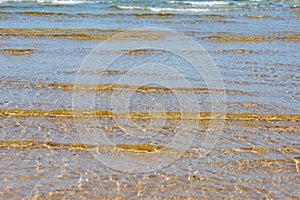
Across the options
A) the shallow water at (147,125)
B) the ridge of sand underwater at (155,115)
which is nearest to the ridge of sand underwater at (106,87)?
the shallow water at (147,125)

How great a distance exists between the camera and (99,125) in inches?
248

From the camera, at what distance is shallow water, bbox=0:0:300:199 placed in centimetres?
489

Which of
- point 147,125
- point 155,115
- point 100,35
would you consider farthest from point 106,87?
point 100,35

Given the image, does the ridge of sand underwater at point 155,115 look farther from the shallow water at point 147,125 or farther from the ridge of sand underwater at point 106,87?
the ridge of sand underwater at point 106,87

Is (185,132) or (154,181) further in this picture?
(185,132)

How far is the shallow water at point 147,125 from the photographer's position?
489 cm

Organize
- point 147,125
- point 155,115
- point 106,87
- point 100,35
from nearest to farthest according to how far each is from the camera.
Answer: point 147,125 < point 155,115 < point 106,87 < point 100,35

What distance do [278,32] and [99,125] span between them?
721 centimetres

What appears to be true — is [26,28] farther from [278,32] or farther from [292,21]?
[292,21]

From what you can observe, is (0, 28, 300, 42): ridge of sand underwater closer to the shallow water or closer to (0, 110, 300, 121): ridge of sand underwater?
the shallow water

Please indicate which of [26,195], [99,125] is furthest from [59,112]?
A: [26,195]

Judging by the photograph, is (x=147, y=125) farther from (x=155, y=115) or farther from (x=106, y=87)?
(x=106, y=87)

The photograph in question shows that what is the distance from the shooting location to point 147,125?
6.32 meters

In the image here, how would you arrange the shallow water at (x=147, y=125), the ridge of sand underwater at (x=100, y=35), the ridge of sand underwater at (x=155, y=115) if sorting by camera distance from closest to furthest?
the shallow water at (x=147, y=125) → the ridge of sand underwater at (x=155, y=115) → the ridge of sand underwater at (x=100, y=35)
